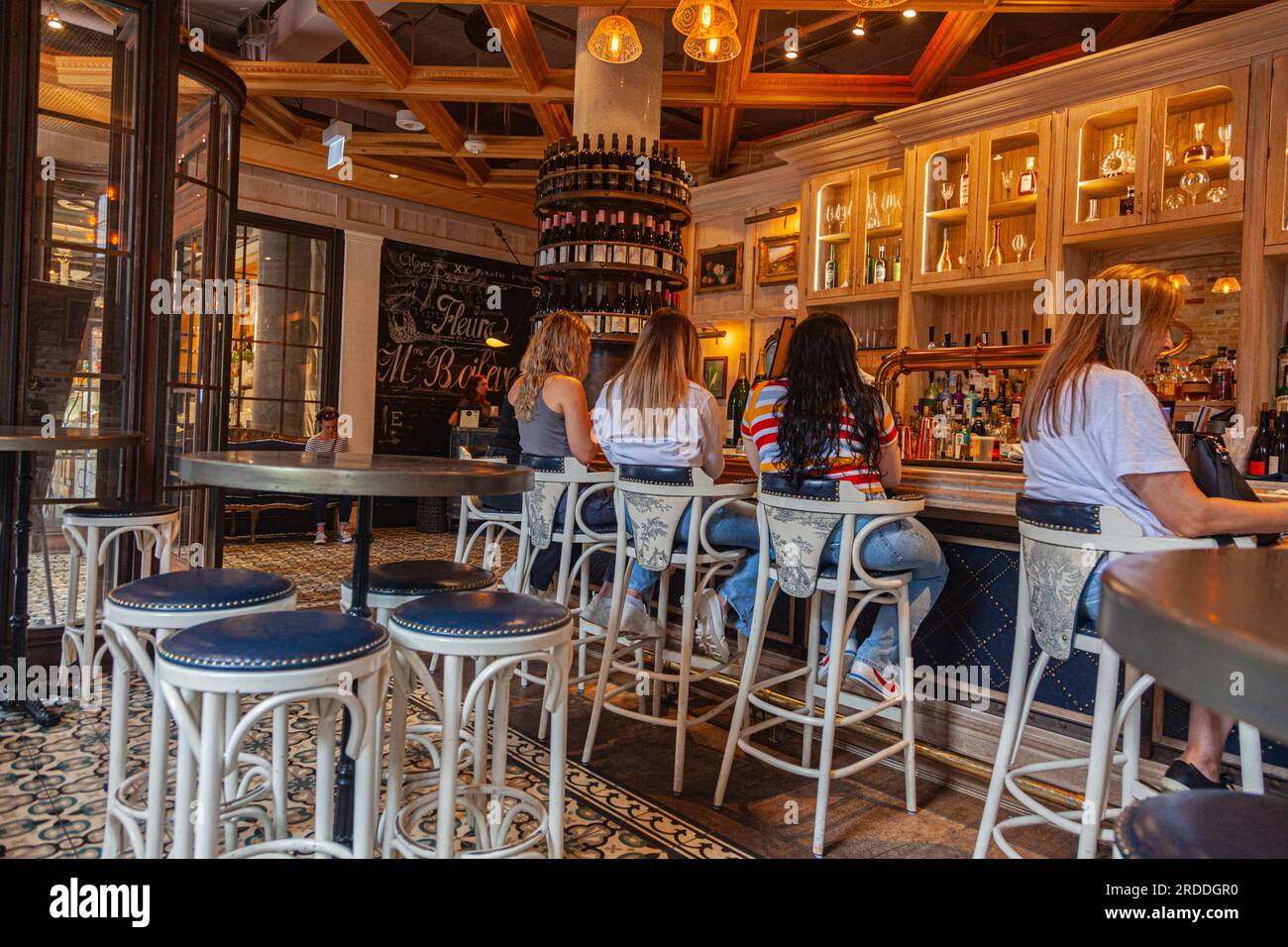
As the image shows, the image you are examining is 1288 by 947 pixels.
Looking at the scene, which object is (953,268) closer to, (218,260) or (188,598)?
(218,260)

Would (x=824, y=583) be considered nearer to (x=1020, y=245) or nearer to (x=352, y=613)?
(x=352, y=613)

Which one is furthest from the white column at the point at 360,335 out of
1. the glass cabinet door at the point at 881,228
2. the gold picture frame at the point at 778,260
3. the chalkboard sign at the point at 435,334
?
the glass cabinet door at the point at 881,228

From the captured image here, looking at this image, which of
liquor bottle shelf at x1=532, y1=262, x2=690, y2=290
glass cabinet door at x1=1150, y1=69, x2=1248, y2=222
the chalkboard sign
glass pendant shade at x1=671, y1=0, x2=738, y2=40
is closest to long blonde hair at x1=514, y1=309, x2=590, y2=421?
liquor bottle shelf at x1=532, y1=262, x2=690, y2=290

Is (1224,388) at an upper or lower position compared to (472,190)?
lower

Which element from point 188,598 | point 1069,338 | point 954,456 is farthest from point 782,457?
point 954,456

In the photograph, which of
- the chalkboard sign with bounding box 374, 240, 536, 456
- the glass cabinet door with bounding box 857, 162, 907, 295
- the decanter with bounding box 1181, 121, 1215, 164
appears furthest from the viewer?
the chalkboard sign with bounding box 374, 240, 536, 456

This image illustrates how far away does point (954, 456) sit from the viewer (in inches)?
197

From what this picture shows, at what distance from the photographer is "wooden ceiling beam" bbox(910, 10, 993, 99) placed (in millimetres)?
4887

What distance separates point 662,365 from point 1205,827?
2.36 meters

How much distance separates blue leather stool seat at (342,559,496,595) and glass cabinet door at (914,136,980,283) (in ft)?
13.7

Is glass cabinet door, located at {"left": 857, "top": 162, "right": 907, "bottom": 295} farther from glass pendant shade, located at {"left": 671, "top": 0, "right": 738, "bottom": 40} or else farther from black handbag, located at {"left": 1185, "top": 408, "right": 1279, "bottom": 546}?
black handbag, located at {"left": 1185, "top": 408, "right": 1279, "bottom": 546}

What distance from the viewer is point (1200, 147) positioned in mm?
4375

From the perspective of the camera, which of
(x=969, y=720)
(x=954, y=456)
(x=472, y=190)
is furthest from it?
(x=472, y=190)

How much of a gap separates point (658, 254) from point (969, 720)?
9.64 feet
